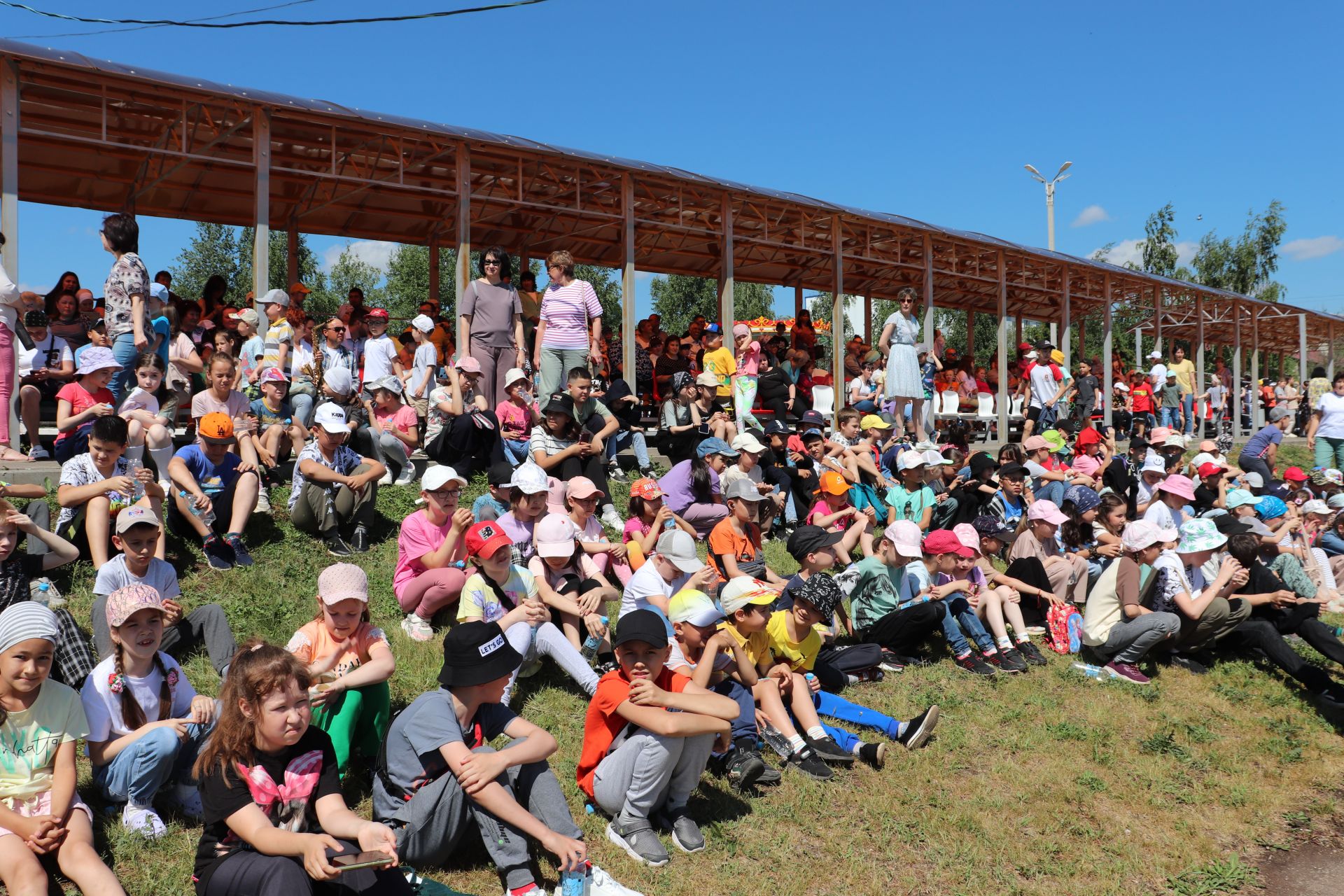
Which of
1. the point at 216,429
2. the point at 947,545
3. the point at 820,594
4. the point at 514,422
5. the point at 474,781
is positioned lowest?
the point at 474,781

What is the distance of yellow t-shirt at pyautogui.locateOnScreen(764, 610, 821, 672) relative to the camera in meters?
5.95

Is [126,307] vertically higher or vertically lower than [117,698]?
higher

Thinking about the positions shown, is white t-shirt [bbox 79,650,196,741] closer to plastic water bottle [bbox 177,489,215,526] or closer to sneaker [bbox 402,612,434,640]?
sneaker [bbox 402,612,434,640]

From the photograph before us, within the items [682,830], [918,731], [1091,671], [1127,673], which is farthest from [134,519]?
[1127,673]

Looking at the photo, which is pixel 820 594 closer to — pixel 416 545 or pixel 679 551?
pixel 679 551

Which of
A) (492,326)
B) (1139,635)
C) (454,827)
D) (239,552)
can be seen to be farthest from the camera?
(492,326)

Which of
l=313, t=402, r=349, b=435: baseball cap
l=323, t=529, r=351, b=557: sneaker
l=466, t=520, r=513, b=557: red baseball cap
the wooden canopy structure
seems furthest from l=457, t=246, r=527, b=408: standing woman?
l=466, t=520, r=513, b=557: red baseball cap

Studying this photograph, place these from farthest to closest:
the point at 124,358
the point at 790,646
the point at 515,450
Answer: the point at 515,450 → the point at 124,358 → the point at 790,646

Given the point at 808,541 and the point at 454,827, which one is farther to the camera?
the point at 808,541

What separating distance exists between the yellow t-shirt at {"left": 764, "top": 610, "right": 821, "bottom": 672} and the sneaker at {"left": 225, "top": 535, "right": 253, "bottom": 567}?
12.3 ft

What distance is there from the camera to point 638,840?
4.56 m

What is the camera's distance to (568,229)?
56.3 feet

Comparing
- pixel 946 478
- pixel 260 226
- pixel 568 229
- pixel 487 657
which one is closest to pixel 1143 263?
pixel 568 229

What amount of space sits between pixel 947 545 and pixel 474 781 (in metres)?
4.51
